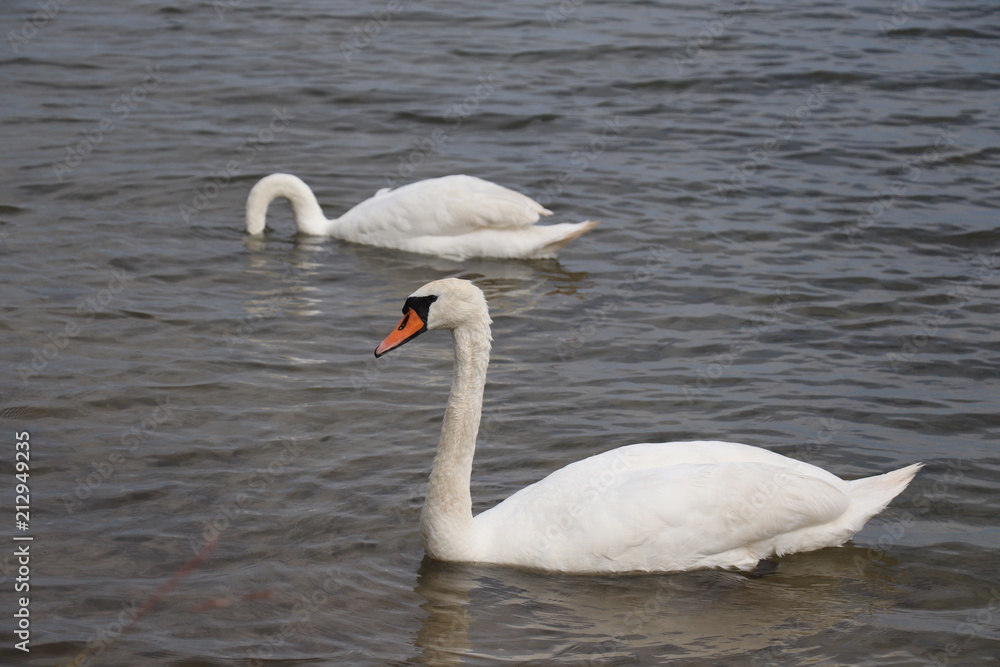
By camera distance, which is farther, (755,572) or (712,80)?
(712,80)

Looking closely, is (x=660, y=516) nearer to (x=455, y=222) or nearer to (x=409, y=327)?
(x=409, y=327)

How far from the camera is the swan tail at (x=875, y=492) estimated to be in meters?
5.82

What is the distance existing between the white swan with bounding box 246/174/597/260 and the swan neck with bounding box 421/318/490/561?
470 cm

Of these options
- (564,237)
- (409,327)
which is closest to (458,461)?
(409,327)

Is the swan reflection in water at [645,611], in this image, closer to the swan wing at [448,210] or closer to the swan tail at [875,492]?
the swan tail at [875,492]

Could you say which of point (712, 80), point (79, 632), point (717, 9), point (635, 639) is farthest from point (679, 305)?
point (717, 9)

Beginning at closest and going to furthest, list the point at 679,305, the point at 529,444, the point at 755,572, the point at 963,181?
the point at 755,572 < the point at 529,444 < the point at 679,305 < the point at 963,181

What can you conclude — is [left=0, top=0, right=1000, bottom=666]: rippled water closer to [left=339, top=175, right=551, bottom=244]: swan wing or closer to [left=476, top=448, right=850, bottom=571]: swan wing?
[left=476, top=448, right=850, bottom=571]: swan wing

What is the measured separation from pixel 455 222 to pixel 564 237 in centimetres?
96

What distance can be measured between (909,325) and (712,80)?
7.14m

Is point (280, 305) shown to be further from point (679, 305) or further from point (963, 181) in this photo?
point (963, 181)

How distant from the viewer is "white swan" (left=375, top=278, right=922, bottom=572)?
18.5 ft

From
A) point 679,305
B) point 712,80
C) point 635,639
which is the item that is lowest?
point 635,639

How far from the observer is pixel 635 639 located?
17.2 feet
